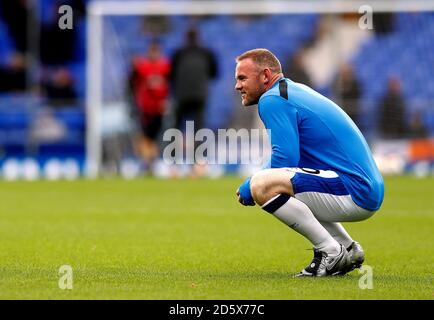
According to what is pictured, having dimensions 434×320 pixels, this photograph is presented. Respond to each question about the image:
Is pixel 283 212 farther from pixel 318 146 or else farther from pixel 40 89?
pixel 40 89

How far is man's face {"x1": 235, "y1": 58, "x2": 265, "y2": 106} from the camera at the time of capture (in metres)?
7.95

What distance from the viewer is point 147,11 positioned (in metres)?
23.6

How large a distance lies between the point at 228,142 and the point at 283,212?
46.5 ft

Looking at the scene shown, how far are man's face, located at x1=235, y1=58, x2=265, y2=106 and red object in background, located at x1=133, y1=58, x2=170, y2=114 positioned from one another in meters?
13.8

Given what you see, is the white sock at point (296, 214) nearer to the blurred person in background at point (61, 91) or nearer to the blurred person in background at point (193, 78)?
the blurred person in background at point (193, 78)

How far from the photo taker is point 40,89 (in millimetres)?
26188

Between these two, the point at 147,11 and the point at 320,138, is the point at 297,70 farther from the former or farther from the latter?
the point at 320,138

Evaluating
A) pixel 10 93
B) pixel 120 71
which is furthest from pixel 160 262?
pixel 10 93

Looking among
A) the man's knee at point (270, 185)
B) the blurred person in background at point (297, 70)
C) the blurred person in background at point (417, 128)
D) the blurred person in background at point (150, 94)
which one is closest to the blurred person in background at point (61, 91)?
the blurred person in background at point (150, 94)

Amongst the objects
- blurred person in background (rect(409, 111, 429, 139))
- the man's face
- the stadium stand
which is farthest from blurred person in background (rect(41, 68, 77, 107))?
the man's face

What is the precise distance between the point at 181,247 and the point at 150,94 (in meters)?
12.0

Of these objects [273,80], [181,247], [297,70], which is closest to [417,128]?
[297,70]

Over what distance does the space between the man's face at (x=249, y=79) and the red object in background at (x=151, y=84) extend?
541 inches

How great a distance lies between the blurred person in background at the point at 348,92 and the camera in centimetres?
2266
